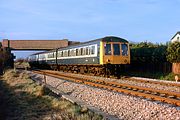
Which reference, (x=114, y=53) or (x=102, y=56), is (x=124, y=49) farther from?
(x=102, y=56)

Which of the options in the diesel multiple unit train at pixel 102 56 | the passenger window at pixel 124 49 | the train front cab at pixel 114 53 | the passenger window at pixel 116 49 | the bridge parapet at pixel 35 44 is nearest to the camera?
the train front cab at pixel 114 53

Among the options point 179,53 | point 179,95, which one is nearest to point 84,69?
point 179,53

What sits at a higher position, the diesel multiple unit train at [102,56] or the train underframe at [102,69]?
the diesel multiple unit train at [102,56]

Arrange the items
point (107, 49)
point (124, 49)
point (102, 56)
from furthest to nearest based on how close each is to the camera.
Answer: point (124, 49), point (107, 49), point (102, 56)

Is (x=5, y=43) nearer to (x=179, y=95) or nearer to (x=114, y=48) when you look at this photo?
(x=114, y=48)

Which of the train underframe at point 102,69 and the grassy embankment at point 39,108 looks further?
the train underframe at point 102,69

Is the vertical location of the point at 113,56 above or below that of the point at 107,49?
below

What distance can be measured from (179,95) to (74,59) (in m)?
19.3

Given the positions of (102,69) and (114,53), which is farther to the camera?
(102,69)

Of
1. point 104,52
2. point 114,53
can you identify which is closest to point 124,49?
point 114,53

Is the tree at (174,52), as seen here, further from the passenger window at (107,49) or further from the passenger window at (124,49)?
the passenger window at (107,49)

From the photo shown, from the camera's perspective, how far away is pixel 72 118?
9547mm

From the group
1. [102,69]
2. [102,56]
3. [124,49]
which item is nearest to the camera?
[102,56]

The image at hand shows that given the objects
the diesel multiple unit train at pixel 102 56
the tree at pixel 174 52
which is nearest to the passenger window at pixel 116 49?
the diesel multiple unit train at pixel 102 56
